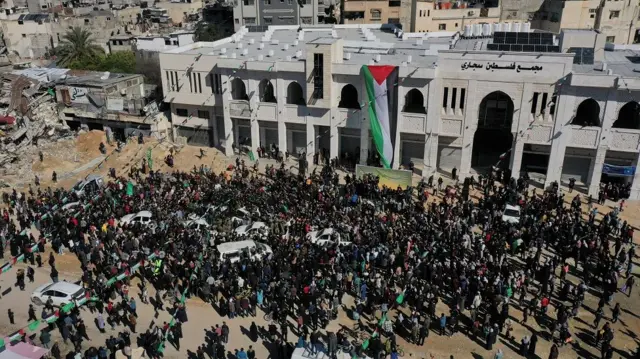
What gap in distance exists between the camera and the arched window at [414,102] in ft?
130

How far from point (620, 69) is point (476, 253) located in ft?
66.4

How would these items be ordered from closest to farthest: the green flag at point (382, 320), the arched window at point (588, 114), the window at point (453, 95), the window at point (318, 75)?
1. the green flag at point (382, 320)
2. the arched window at point (588, 114)
3. the window at point (453, 95)
4. the window at point (318, 75)

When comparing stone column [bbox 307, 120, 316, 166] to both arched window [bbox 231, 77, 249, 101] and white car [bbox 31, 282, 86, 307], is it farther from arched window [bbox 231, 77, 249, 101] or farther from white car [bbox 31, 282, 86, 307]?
white car [bbox 31, 282, 86, 307]

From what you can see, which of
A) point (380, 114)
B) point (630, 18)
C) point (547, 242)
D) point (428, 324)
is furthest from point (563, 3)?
point (428, 324)

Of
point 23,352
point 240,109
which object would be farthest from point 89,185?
point 23,352

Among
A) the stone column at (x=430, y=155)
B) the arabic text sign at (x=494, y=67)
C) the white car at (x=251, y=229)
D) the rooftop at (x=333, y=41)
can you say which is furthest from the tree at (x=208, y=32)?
the white car at (x=251, y=229)

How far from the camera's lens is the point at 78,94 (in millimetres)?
47688

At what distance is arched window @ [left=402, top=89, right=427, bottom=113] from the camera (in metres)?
39.5

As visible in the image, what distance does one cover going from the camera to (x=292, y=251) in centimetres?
2653

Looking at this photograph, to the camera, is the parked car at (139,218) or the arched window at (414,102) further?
the arched window at (414,102)

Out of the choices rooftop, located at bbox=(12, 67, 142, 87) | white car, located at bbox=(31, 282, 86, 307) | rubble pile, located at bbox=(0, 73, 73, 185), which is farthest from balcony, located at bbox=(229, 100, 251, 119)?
white car, located at bbox=(31, 282, 86, 307)

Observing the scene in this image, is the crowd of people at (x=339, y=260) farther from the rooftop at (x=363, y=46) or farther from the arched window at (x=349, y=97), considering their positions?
the rooftop at (x=363, y=46)

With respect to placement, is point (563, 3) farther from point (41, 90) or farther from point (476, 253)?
point (41, 90)

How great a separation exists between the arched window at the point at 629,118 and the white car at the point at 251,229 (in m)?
25.0
